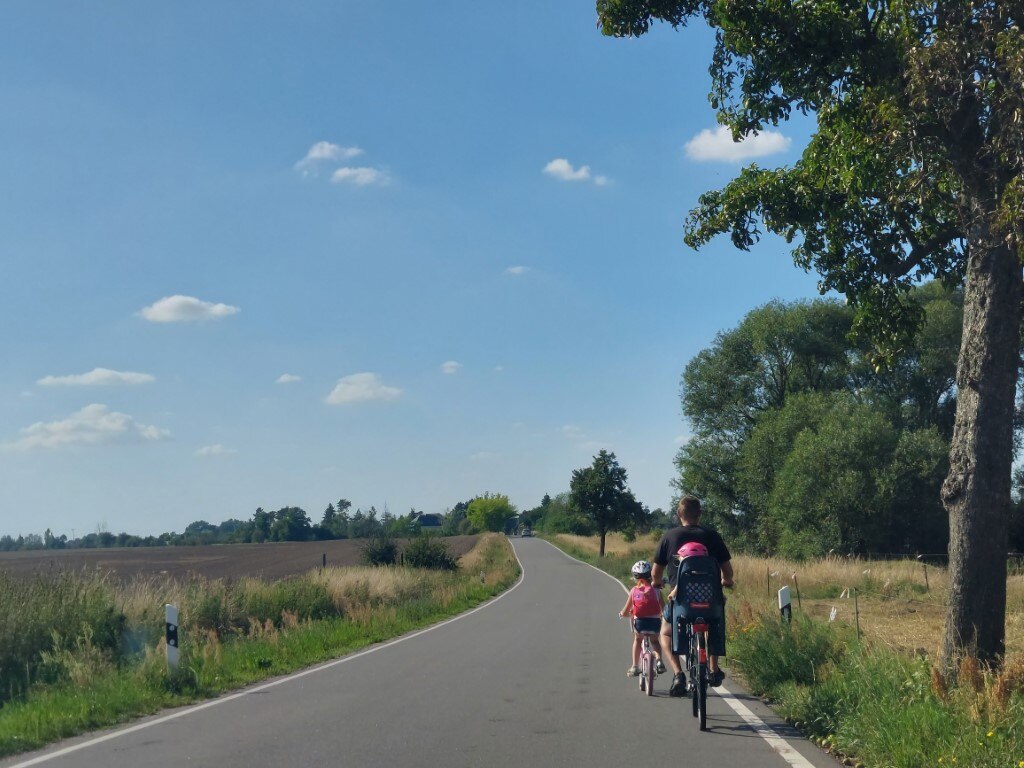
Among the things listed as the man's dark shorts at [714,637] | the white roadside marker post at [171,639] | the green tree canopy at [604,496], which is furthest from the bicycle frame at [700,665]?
the green tree canopy at [604,496]

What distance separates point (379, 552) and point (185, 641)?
25.9 m

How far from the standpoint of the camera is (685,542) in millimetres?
8984

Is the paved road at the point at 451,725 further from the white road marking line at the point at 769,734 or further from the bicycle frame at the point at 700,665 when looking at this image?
the bicycle frame at the point at 700,665

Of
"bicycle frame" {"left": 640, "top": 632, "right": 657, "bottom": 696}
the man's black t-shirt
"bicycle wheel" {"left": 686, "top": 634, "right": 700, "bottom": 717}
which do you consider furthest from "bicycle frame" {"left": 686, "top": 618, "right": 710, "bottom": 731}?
"bicycle frame" {"left": 640, "top": 632, "right": 657, "bottom": 696}

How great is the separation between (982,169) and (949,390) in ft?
149

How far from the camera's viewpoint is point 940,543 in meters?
44.6

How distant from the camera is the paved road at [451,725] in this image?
7465 mm

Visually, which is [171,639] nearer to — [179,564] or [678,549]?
[678,549]

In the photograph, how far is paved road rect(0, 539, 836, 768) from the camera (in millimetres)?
7465

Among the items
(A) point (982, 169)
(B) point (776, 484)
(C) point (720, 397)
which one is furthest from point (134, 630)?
(C) point (720, 397)

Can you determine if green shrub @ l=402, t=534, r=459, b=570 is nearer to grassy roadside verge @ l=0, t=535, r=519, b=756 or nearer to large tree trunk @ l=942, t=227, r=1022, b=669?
grassy roadside verge @ l=0, t=535, r=519, b=756

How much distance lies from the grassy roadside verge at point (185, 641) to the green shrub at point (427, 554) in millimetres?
12116

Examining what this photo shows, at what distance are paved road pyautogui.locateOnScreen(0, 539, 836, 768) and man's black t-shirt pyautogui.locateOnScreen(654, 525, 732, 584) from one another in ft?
4.71

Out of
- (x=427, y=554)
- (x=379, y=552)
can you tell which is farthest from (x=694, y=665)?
(x=427, y=554)
